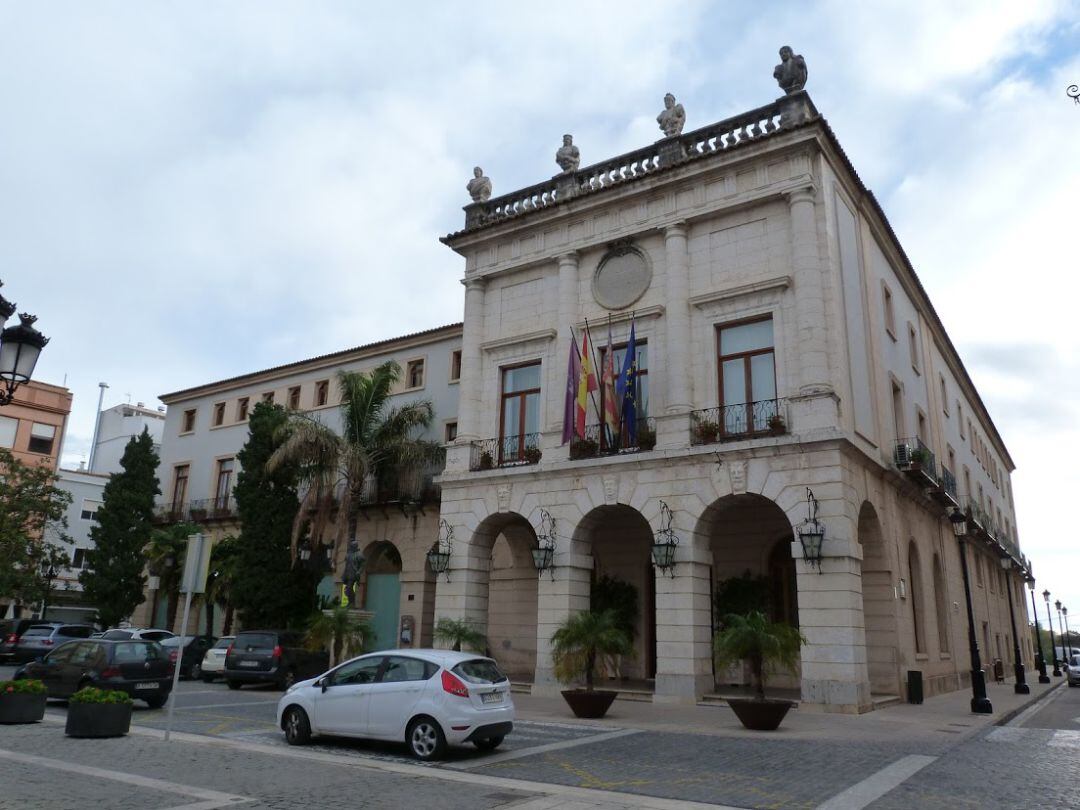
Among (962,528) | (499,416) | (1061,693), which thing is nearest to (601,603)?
(499,416)

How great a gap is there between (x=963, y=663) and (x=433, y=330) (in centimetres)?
2100

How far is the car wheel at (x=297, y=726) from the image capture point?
38.6ft

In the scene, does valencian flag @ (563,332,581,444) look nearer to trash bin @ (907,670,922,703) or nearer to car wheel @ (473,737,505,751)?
trash bin @ (907,670,922,703)

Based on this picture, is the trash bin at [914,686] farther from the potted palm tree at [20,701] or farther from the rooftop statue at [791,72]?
the potted palm tree at [20,701]

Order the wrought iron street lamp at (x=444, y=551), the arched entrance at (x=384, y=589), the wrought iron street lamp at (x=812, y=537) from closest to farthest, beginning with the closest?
the wrought iron street lamp at (x=812, y=537) → the wrought iron street lamp at (x=444, y=551) → the arched entrance at (x=384, y=589)

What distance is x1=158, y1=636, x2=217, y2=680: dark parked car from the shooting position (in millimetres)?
24078

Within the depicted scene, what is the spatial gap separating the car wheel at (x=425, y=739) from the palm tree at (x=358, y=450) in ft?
50.3

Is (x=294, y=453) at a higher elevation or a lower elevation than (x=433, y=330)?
lower

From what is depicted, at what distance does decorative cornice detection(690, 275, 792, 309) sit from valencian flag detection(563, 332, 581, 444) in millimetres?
3211

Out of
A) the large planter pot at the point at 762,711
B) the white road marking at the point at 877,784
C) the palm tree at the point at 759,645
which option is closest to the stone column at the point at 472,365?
the palm tree at the point at 759,645

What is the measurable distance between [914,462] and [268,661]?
1713 centimetres

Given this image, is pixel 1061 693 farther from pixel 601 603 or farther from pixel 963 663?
pixel 601 603

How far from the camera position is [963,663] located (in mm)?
26078

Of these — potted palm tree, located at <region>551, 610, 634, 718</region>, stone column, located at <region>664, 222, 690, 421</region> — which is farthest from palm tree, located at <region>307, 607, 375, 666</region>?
stone column, located at <region>664, 222, 690, 421</region>
